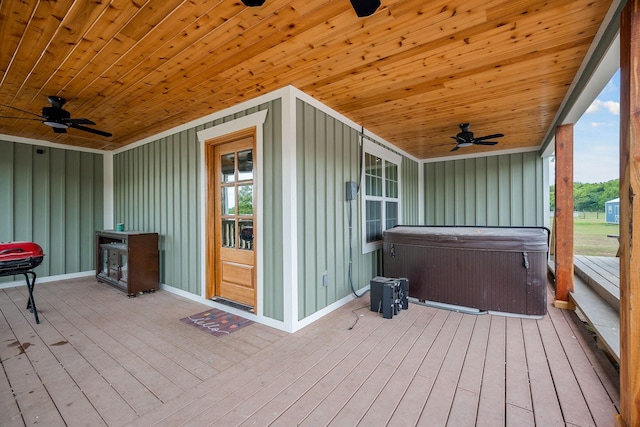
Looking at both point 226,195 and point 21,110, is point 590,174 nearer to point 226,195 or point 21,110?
point 226,195

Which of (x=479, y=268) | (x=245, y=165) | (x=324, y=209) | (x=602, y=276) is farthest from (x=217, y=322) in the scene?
(x=602, y=276)

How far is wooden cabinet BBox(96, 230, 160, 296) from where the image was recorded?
157 inches

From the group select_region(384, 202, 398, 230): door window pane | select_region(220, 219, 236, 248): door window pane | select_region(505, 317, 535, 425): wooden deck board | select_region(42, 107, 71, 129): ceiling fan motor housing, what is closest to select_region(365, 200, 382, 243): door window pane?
select_region(384, 202, 398, 230): door window pane

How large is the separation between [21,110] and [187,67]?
271 cm

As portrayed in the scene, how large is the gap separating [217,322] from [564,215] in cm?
430

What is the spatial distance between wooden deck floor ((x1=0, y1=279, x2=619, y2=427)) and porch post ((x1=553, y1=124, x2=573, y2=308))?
41cm

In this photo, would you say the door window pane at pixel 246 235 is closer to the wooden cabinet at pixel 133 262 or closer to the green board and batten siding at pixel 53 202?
the wooden cabinet at pixel 133 262

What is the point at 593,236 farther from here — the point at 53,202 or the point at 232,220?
the point at 53,202

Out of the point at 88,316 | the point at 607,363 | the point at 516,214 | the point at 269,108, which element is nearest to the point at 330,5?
the point at 269,108

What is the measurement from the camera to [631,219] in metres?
1.41

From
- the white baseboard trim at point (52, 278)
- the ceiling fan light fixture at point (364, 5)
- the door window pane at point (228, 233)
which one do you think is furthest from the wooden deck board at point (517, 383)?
the white baseboard trim at point (52, 278)

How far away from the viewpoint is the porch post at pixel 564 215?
331 cm

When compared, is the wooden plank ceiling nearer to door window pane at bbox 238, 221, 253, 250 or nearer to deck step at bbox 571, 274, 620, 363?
door window pane at bbox 238, 221, 253, 250

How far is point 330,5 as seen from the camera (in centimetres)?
174
